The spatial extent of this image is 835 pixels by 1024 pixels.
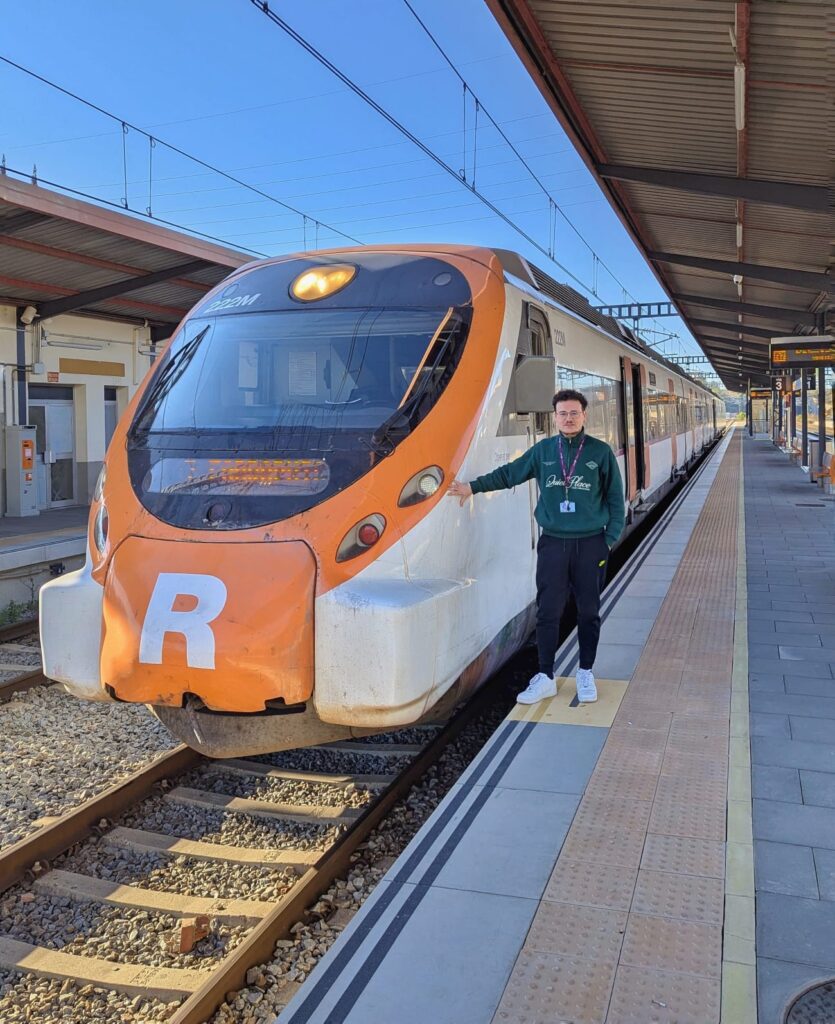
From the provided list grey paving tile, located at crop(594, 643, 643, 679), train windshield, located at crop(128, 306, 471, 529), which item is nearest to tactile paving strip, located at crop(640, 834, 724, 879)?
train windshield, located at crop(128, 306, 471, 529)

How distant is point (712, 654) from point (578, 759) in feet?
6.98

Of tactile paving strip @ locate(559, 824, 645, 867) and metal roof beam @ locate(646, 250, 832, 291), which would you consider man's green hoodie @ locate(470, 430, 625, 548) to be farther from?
metal roof beam @ locate(646, 250, 832, 291)

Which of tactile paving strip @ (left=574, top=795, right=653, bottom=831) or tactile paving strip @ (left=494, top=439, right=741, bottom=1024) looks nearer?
tactile paving strip @ (left=494, top=439, right=741, bottom=1024)

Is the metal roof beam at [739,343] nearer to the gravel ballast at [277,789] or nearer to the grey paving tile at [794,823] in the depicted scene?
the gravel ballast at [277,789]

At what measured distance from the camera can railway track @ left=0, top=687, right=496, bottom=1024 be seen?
3391 mm

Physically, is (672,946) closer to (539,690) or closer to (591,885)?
(591,885)

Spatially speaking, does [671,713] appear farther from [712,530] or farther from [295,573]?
[712,530]

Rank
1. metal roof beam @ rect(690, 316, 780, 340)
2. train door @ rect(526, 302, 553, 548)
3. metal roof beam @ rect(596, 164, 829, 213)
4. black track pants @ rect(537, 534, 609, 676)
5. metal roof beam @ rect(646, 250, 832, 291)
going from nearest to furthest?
black track pants @ rect(537, 534, 609, 676) → train door @ rect(526, 302, 553, 548) → metal roof beam @ rect(596, 164, 829, 213) → metal roof beam @ rect(646, 250, 832, 291) → metal roof beam @ rect(690, 316, 780, 340)

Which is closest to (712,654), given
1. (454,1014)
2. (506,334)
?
(506,334)

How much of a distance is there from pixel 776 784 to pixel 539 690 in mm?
1409

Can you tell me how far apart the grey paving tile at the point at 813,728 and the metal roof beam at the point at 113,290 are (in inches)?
429

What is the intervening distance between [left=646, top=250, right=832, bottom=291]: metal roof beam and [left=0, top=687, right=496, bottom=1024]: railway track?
36.9 ft

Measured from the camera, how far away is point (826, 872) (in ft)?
10.2

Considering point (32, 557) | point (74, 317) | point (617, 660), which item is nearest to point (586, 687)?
point (617, 660)
